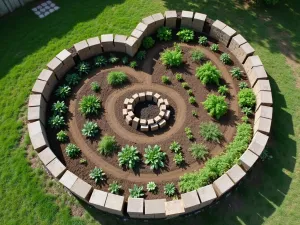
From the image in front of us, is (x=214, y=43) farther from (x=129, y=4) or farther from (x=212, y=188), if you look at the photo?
(x=212, y=188)

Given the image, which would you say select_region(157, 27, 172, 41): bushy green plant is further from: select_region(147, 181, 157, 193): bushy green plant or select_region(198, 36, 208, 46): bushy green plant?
select_region(147, 181, 157, 193): bushy green plant

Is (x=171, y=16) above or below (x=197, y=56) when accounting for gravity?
above

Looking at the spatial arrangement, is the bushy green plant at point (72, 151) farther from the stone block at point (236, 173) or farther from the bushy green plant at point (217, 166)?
the stone block at point (236, 173)

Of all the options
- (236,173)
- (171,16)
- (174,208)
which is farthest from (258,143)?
(171,16)

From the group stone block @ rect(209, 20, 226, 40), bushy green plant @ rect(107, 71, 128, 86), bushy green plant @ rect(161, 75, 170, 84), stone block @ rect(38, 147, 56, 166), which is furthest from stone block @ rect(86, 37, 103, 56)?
stone block @ rect(209, 20, 226, 40)

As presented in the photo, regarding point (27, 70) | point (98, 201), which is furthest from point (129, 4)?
point (98, 201)

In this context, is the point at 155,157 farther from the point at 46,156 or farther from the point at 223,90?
the point at 223,90
